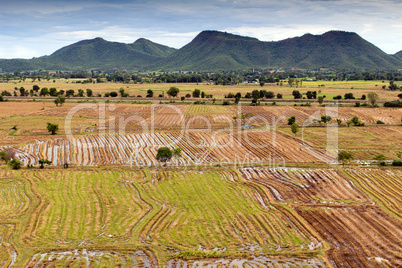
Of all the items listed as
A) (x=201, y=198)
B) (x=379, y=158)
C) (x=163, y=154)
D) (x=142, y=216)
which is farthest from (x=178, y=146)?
(x=379, y=158)

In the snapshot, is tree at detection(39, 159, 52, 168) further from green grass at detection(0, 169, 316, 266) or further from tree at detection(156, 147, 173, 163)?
tree at detection(156, 147, 173, 163)

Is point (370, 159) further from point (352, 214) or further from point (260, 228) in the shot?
A: point (260, 228)

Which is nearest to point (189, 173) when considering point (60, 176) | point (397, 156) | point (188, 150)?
point (188, 150)

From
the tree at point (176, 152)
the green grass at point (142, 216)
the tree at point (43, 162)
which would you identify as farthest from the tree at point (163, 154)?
the tree at point (43, 162)

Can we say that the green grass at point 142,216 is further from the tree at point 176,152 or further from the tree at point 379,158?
the tree at point 379,158

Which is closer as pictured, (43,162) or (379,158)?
(43,162)

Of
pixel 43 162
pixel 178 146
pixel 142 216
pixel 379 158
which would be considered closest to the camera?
pixel 142 216

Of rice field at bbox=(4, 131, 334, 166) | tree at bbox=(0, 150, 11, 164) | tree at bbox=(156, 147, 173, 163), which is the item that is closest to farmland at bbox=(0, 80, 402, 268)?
rice field at bbox=(4, 131, 334, 166)

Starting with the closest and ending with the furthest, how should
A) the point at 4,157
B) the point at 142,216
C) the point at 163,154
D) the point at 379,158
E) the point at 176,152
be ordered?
the point at 142,216 < the point at 163,154 < the point at 4,157 < the point at 176,152 < the point at 379,158

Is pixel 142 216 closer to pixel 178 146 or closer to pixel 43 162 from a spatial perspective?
pixel 43 162
